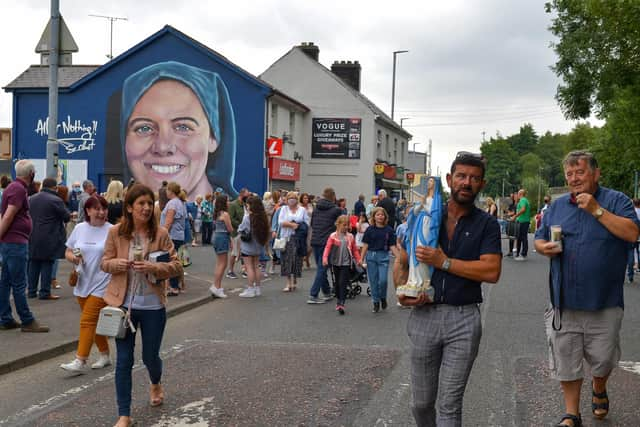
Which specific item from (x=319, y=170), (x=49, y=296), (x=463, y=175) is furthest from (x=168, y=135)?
(x=463, y=175)

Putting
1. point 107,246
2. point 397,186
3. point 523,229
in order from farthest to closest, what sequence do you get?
point 397,186 → point 523,229 → point 107,246

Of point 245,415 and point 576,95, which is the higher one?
point 576,95

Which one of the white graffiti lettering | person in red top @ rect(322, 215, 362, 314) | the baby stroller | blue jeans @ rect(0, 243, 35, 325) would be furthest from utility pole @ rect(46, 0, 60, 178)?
the white graffiti lettering

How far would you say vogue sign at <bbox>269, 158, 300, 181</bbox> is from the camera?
34.8 metres

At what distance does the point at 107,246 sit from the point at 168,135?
29.9 metres

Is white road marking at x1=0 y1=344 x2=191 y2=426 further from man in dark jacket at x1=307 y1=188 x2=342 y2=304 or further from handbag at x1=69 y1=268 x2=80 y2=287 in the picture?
man in dark jacket at x1=307 y1=188 x2=342 y2=304

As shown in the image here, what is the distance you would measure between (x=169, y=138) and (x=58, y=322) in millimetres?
25865

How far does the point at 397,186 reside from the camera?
5025 centimetres

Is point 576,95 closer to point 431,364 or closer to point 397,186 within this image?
point 397,186

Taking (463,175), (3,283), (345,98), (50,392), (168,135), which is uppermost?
(345,98)

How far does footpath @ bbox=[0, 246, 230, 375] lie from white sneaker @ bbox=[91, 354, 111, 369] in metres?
0.71

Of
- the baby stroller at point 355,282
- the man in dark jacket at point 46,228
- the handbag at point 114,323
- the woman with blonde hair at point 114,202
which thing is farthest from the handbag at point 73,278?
the baby stroller at point 355,282

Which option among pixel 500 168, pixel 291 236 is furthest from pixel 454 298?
pixel 500 168

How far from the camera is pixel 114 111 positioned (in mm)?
35531
